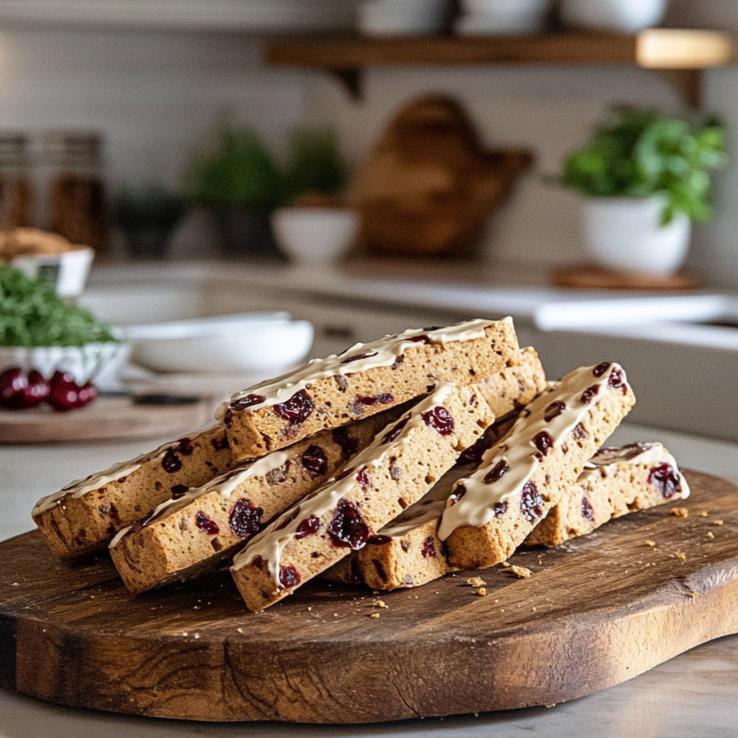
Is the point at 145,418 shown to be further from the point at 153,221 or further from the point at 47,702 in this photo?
the point at 153,221

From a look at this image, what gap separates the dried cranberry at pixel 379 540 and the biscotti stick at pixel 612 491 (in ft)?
0.54

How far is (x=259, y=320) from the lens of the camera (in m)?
2.28

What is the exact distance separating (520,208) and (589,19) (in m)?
0.84

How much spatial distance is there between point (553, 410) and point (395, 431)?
0.15 meters

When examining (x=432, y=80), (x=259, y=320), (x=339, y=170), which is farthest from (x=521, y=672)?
(x=339, y=170)

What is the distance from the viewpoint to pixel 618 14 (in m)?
3.51

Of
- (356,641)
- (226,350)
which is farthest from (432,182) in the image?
(356,641)

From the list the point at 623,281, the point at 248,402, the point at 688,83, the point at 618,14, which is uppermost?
the point at 618,14

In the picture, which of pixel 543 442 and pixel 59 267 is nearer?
pixel 543 442

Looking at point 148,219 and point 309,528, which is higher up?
point 309,528

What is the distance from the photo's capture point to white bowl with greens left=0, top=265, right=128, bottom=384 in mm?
1962

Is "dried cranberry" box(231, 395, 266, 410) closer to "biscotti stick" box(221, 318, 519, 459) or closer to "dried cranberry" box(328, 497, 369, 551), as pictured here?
"biscotti stick" box(221, 318, 519, 459)

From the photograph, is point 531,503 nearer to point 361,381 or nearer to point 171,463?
point 361,381

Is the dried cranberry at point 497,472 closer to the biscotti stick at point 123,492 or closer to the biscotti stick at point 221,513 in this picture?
the biscotti stick at point 221,513
